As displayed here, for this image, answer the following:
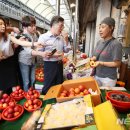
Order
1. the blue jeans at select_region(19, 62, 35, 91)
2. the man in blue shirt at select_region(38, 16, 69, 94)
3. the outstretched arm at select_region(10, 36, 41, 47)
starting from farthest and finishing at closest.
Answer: the blue jeans at select_region(19, 62, 35, 91)
the man in blue shirt at select_region(38, 16, 69, 94)
the outstretched arm at select_region(10, 36, 41, 47)

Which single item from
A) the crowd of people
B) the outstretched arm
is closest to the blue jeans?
the crowd of people

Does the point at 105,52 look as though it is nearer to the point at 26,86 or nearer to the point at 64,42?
the point at 64,42

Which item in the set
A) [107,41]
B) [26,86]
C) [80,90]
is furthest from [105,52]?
[26,86]

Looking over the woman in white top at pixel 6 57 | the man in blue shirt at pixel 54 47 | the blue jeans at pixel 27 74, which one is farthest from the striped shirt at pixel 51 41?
the blue jeans at pixel 27 74

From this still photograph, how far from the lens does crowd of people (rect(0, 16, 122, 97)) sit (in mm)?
2113

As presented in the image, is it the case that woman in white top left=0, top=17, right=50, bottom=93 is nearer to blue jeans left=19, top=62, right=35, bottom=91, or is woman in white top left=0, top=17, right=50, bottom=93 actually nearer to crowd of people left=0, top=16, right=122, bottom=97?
crowd of people left=0, top=16, right=122, bottom=97

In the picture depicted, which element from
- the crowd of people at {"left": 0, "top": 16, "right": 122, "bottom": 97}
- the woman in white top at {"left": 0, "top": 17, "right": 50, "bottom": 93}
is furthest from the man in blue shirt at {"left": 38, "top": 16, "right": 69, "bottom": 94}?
the woman in white top at {"left": 0, "top": 17, "right": 50, "bottom": 93}

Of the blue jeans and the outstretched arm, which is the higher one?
the outstretched arm

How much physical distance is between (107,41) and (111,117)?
4.15 ft

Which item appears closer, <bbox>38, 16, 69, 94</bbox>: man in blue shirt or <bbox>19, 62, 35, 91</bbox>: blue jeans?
<bbox>38, 16, 69, 94</bbox>: man in blue shirt

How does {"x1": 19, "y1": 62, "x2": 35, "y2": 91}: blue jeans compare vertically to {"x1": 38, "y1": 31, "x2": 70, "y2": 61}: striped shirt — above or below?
below

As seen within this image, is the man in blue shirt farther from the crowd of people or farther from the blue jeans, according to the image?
the blue jeans

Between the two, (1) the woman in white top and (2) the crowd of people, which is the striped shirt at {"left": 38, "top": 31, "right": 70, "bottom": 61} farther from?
(1) the woman in white top

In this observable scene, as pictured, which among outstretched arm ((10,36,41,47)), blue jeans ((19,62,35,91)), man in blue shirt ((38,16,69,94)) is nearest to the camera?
outstretched arm ((10,36,41,47))
